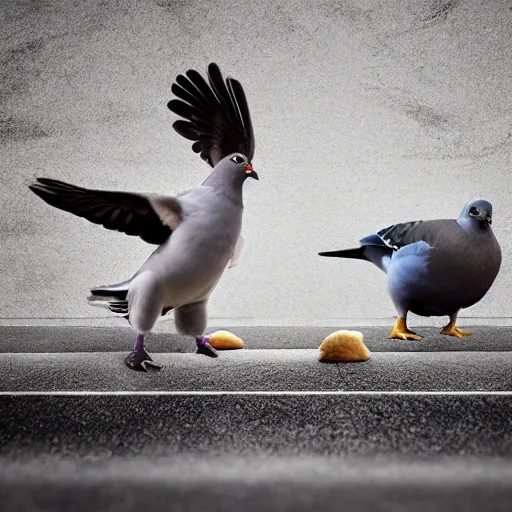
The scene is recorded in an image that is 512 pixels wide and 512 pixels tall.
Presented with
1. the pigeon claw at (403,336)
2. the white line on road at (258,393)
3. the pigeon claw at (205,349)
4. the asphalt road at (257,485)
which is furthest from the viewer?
the pigeon claw at (403,336)

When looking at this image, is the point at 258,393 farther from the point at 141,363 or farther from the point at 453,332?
the point at 453,332

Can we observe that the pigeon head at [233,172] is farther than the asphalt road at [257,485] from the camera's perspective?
Yes

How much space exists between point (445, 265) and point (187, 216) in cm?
26

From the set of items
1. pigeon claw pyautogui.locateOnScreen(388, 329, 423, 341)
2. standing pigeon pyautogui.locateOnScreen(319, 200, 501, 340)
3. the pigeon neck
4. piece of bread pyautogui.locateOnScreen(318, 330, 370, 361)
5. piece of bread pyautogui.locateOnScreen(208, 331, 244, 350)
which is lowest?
pigeon claw pyautogui.locateOnScreen(388, 329, 423, 341)

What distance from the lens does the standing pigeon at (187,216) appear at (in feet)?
1.26

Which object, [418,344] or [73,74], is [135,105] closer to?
[73,74]

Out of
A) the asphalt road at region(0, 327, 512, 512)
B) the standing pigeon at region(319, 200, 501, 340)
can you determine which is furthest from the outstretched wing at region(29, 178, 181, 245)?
the standing pigeon at region(319, 200, 501, 340)

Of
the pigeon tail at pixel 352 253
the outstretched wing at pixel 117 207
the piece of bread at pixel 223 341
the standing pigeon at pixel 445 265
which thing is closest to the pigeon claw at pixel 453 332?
the standing pigeon at pixel 445 265

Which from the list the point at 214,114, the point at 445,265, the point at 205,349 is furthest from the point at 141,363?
the point at 445,265

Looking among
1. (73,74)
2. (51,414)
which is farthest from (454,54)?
(51,414)

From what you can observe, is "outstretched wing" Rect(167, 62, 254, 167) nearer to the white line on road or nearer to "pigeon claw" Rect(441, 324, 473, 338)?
the white line on road

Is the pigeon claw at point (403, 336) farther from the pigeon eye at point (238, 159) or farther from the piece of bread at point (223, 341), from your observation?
the pigeon eye at point (238, 159)

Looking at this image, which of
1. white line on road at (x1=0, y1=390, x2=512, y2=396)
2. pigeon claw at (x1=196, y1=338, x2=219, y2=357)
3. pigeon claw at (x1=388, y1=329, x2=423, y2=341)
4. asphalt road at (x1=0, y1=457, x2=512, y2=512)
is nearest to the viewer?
asphalt road at (x1=0, y1=457, x2=512, y2=512)

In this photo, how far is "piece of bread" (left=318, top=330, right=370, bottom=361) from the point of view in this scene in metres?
0.43
